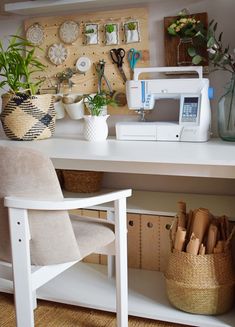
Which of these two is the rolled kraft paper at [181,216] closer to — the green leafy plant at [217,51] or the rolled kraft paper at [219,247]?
the rolled kraft paper at [219,247]

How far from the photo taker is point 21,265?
4.49 feet

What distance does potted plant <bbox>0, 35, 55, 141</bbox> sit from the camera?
215 centimetres

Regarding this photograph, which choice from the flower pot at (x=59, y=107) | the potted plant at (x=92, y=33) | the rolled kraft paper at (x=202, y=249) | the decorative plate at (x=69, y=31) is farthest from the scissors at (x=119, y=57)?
the rolled kraft paper at (x=202, y=249)

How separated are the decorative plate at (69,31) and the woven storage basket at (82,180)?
717 mm

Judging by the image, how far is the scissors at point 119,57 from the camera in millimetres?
2250

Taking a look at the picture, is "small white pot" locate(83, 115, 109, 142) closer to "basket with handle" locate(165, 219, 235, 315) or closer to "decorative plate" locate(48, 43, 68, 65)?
"decorative plate" locate(48, 43, 68, 65)

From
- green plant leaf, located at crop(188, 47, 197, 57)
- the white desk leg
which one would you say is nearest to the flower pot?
the white desk leg

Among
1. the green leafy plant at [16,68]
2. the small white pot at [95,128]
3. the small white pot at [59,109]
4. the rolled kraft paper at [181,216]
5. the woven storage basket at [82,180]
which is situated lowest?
the rolled kraft paper at [181,216]

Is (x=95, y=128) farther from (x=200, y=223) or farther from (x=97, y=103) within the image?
(x=200, y=223)

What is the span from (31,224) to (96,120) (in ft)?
2.88

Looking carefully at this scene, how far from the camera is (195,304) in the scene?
179 cm

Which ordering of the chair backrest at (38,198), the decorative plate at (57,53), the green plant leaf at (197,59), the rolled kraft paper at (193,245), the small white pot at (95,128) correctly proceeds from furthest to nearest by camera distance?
1. the decorative plate at (57,53)
2. the small white pot at (95,128)
3. the green plant leaf at (197,59)
4. the rolled kraft paper at (193,245)
5. the chair backrest at (38,198)

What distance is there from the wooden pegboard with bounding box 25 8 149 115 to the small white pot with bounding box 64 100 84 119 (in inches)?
3.7

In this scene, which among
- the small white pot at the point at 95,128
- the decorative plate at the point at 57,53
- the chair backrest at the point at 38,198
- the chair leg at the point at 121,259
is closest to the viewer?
the chair backrest at the point at 38,198
